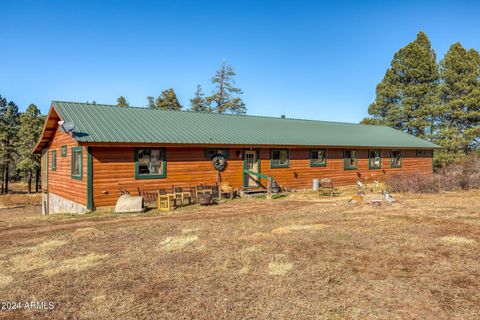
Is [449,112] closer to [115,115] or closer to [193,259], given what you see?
[115,115]

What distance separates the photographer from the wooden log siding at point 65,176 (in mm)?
14078

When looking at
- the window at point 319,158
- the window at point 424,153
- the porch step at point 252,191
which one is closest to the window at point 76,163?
the porch step at point 252,191

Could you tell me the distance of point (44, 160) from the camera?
2131 centimetres

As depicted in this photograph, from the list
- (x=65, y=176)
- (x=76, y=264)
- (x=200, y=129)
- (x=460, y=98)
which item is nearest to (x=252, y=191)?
(x=200, y=129)

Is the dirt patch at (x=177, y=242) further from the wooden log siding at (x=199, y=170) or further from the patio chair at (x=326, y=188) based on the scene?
the patio chair at (x=326, y=188)

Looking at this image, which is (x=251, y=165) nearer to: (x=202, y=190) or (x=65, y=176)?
(x=202, y=190)

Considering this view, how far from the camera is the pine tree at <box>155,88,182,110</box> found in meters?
51.3

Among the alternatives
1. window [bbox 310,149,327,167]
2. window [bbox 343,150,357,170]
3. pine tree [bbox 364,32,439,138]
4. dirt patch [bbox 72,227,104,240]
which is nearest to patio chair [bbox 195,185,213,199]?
dirt patch [bbox 72,227,104,240]

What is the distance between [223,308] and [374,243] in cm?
471

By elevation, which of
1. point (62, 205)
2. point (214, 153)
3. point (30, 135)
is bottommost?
point (62, 205)

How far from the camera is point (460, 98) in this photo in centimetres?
3466

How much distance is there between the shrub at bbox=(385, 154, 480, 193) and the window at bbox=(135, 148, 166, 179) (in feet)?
41.5

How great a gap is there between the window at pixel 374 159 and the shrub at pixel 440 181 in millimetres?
4262

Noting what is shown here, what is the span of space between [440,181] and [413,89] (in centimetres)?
2098
